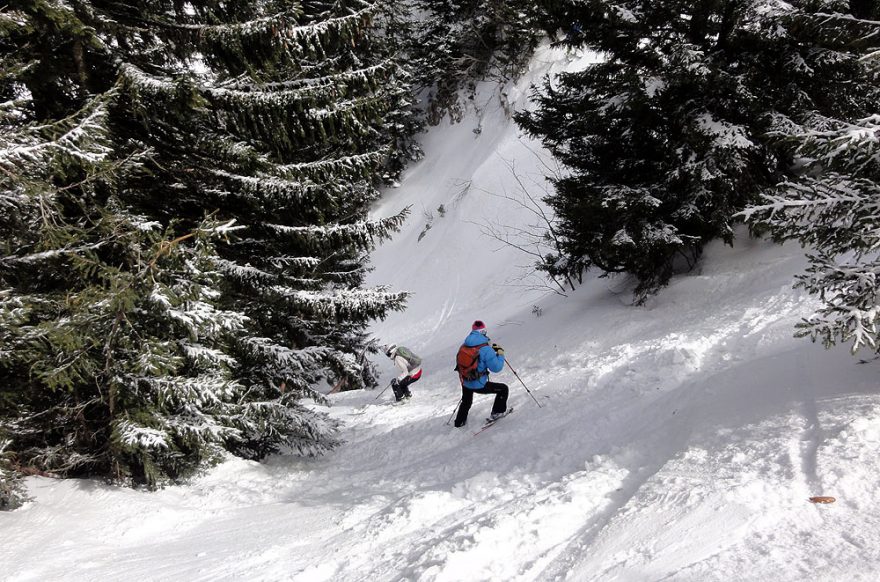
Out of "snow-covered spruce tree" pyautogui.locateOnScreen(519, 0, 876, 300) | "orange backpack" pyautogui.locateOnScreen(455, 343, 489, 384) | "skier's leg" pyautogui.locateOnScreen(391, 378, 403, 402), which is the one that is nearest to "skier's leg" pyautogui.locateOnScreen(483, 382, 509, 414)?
"orange backpack" pyautogui.locateOnScreen(455, 343, 489, 384)

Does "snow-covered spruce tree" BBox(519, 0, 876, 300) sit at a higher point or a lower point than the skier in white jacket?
higher

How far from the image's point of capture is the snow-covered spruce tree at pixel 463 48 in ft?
87.8

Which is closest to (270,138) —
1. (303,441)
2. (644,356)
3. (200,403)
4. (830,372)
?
(200,403)

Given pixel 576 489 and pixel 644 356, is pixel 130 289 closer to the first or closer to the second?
pixel 576 489

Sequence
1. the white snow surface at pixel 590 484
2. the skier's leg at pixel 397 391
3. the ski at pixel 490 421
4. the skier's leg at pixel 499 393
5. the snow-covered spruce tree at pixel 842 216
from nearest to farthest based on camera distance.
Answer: the white snow surface at pixel 590 484, the snow-covered spruce tree at pixel 842 216, the ski at pixel 490 421, the skier's leg at pixel 499 393, the skier's leg at pixel 397 391

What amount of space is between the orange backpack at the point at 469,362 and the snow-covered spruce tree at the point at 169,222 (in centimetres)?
141

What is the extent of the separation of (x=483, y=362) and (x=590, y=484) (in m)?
3.04

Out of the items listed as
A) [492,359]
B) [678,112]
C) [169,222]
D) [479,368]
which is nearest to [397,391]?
[479,368]

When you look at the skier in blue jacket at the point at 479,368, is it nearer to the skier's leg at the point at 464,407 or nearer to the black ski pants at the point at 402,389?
the skier's leg at the point at 464,407

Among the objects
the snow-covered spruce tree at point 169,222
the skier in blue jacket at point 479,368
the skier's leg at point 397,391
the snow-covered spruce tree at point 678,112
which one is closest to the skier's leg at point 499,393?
the skier in blue jacket at point 479,368

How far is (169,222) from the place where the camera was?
5934 millimetres

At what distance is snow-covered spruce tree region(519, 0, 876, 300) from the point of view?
8.30 meters

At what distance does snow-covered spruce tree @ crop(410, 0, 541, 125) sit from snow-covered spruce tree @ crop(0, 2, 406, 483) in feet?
70.6

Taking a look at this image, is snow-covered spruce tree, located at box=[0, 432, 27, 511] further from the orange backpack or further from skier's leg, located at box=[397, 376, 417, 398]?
skier's leg, located at box=[397, 376, 417, 398]
